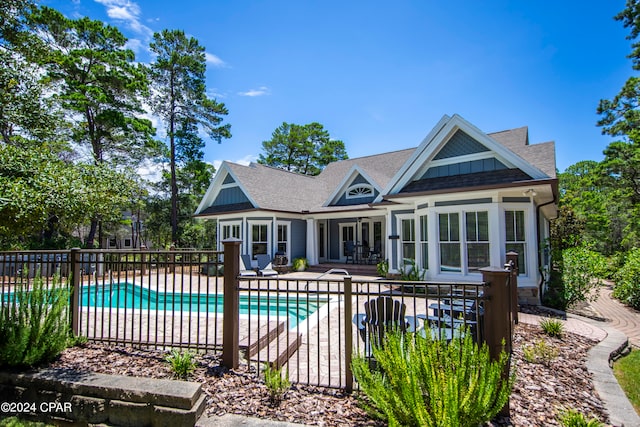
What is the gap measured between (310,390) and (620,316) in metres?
9.20

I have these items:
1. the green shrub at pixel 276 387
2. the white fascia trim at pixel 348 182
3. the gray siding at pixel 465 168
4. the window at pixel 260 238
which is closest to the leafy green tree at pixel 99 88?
the window at pixel 260 238

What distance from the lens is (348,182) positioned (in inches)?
661

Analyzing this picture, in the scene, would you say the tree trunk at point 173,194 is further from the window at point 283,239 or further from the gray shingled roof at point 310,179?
the window at point 283,239

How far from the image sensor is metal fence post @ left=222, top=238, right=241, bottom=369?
4238mm

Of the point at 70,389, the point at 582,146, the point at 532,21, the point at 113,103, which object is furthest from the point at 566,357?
the point at 582,146

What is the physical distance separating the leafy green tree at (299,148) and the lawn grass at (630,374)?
33.8m

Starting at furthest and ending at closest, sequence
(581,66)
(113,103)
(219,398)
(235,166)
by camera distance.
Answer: (113,103) < (235,166) < (581,66) < (219,398)

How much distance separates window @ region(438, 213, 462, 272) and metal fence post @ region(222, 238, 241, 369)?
7862 mm

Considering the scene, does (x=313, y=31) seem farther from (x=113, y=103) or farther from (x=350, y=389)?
(x=113, y=103)

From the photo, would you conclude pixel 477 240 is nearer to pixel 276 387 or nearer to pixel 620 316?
pixel 620 316

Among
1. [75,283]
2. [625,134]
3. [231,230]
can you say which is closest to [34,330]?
[75,283]

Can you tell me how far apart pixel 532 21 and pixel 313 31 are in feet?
Result: 23.3

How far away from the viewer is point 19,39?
4789 millimetres

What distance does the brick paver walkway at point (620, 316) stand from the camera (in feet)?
22.4
